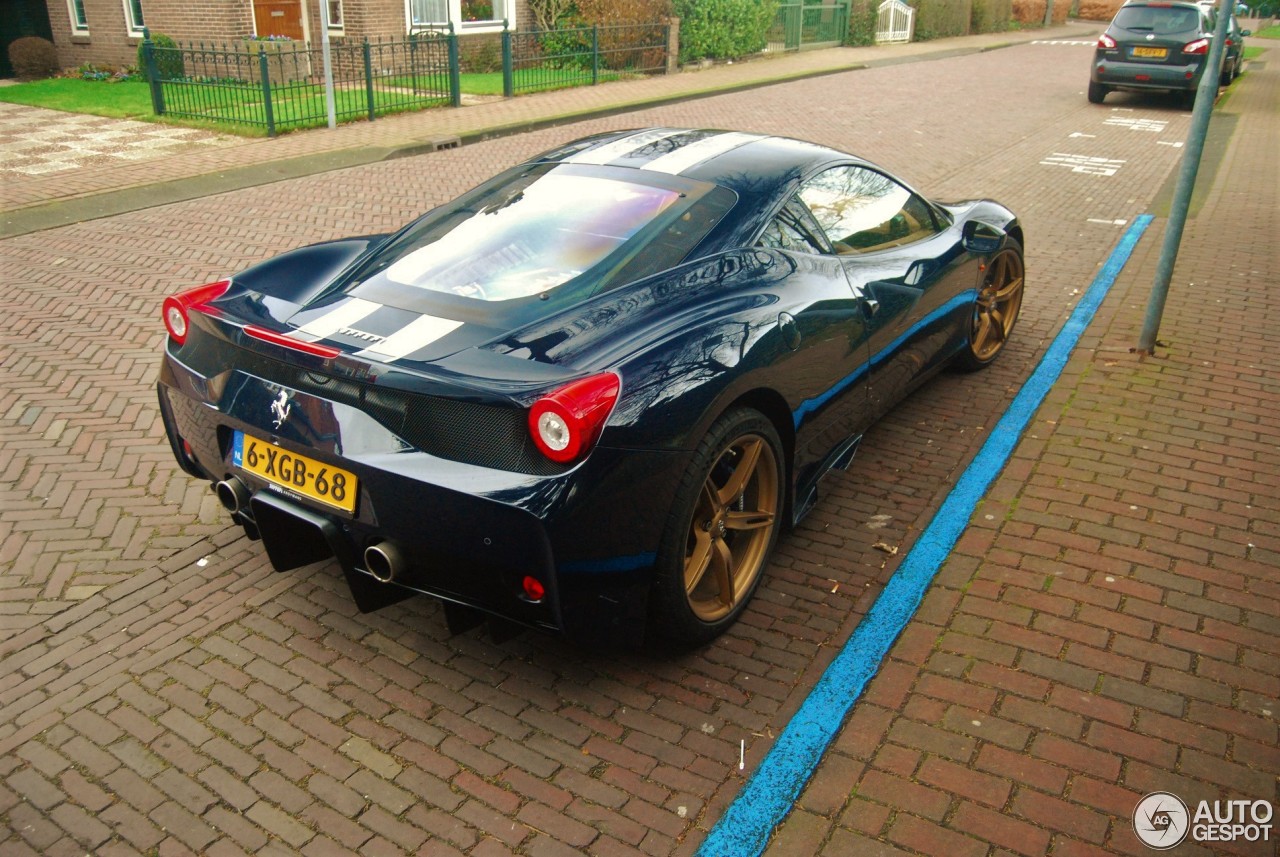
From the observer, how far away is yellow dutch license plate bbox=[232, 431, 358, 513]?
3.12m

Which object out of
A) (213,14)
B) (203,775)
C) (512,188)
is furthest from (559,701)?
(213,14)

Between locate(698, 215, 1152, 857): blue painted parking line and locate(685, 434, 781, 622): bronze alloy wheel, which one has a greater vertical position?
locate(685, 434, 781, 622): bronze alloy wheel

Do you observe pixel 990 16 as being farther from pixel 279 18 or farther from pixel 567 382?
pixel 567 382

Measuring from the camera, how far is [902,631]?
3.66m

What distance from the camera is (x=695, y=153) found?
4.34 m

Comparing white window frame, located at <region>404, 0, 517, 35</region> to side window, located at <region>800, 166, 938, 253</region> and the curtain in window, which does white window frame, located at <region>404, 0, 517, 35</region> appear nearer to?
the curtain in window

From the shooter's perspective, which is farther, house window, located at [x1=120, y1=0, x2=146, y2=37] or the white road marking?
house window, located at [x1=120, y1=0, x2=146, y2=37]

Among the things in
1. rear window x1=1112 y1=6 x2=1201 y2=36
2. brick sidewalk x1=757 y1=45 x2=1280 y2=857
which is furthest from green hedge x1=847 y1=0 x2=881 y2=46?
brick sidewalk x1=757 y1=45 x2=1280 y2=857

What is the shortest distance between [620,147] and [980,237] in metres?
2.07

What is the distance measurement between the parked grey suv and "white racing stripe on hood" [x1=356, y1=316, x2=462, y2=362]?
17379mm

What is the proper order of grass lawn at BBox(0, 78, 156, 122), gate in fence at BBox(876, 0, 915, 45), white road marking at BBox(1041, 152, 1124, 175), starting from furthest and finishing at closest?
gate in fence at BBox(876, 0, 915, 45) → grass lawn at BBox(0, 78, 156, 122) → white road marking at BBox(1041, 152, 1124, 175)

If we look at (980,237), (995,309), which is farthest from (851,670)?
(995,309)

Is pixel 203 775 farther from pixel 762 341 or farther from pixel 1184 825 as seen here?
pixel 1184 825

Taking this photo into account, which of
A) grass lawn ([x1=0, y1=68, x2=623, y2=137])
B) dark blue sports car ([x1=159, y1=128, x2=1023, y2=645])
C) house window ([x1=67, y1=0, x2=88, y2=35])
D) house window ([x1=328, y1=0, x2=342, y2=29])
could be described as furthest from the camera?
house window ([x1=67, y1=0, x2=88, y2=35])
